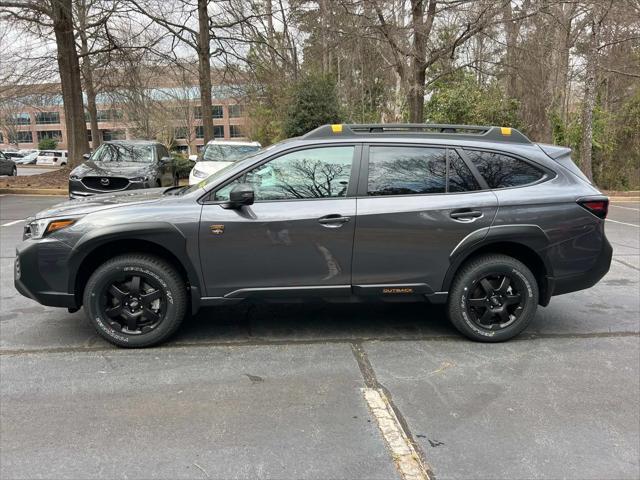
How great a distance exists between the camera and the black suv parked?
10602 millimetres

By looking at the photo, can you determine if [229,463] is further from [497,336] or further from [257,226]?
[497,336]

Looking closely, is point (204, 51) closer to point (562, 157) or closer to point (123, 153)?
point (123, 153)

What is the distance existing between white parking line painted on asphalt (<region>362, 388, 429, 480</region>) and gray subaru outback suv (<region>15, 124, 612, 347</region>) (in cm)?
97

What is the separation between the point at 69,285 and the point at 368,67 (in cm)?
2689

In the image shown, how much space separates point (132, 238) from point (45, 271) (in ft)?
2.34

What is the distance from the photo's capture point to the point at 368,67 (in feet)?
94.1

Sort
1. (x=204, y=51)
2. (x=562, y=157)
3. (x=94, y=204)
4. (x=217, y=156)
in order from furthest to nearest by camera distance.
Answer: (x=204, y=51)
(x=217, y=156)
(x=562, y=157)
(x=94, y=204)

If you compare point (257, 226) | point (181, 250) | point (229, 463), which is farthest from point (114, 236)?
point (229, 463)

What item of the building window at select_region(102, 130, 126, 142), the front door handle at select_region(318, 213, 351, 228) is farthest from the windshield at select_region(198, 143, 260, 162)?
the building window at select_region(102, 130, 126, 142)

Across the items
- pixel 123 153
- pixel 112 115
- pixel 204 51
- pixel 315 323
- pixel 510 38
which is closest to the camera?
pixel 315 323

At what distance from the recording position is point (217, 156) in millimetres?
12703

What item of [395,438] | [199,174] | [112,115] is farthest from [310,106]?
[112,115]

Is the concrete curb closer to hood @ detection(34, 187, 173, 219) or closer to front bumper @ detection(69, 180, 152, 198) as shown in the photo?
front bumper @ detection(69, 180, 152, 198)

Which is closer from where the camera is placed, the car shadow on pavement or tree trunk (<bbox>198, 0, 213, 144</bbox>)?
the car shadow on pavement
